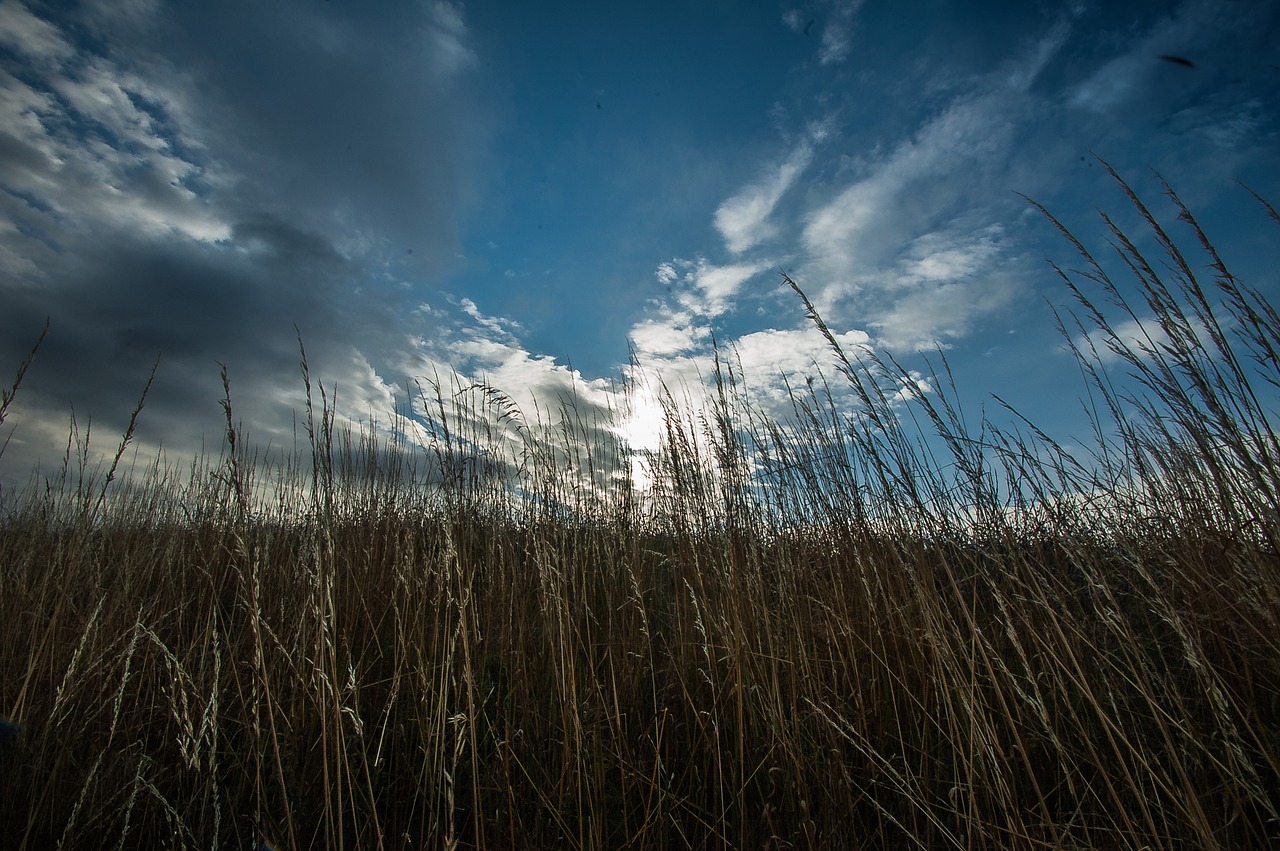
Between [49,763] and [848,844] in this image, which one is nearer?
[848,844]

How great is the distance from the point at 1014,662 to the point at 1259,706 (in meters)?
0.68

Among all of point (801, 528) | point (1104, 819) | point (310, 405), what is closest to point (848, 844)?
point (1104, 819)

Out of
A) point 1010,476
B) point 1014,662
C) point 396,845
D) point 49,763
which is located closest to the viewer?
point 396,845

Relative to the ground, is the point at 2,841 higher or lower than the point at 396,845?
higher

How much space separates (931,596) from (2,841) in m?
2.81

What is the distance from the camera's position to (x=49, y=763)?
6.46ft

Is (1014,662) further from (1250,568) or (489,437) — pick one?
(489,437)

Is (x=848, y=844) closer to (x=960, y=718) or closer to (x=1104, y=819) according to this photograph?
(x=960, y=718)

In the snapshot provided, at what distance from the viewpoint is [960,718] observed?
1816mm

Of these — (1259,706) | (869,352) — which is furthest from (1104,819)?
(869,352)

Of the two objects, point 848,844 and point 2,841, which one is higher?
Result: point 2,841

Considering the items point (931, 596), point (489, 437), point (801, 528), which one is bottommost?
point (931, 596)

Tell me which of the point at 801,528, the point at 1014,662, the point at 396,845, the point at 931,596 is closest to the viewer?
the point at 396,845

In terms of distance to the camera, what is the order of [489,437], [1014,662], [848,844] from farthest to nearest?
[489,437] → [1014,662] → [848,844]
